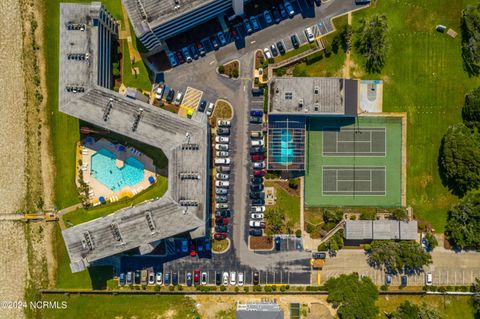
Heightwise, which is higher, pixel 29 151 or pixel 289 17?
pixel 289 17

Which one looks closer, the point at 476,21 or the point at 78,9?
the point at 78,9

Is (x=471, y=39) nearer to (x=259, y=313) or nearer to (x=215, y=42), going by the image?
(x=215, y=42)

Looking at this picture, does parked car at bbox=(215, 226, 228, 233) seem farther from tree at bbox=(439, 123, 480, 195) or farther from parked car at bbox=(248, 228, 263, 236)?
tree at bbox=(439, 123, 480, 195)

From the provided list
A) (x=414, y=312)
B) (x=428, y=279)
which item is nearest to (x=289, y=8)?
(x=428, y=279)

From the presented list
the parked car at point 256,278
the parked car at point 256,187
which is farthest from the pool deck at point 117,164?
the parked car at point 256,278

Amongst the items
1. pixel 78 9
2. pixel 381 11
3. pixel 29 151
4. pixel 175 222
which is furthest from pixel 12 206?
pixel 381 11

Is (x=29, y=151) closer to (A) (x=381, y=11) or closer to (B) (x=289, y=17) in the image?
(B) (x=289, y=17)
